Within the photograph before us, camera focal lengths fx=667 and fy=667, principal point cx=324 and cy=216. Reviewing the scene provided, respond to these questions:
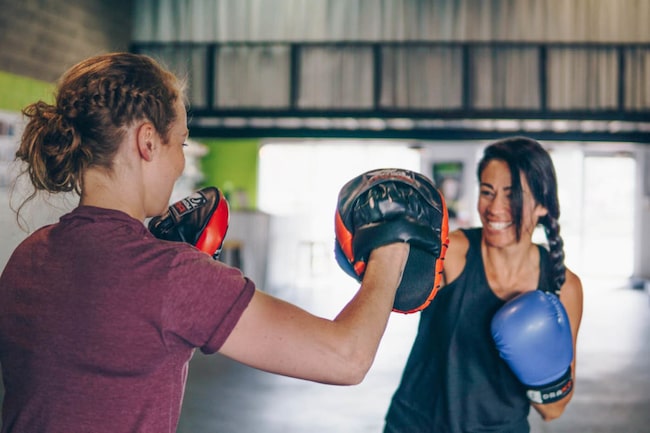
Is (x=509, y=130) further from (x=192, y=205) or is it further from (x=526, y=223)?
(x=192, y=205)

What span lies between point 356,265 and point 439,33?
20.7 feet

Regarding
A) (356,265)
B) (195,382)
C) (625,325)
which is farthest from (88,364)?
(625,325)

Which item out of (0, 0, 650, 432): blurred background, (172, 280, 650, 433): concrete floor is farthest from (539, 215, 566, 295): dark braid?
(0, 0, 650, 432): blurred background

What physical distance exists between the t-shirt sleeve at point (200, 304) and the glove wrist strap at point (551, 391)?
1.07m

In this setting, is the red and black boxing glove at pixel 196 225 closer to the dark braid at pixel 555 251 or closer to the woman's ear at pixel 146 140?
the woman's ear at pixel 146 140

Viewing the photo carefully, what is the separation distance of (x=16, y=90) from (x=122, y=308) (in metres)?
5.03

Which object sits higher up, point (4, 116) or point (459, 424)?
point (4, 116)

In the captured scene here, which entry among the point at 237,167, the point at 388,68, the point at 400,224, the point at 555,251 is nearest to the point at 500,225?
the point at 555,251

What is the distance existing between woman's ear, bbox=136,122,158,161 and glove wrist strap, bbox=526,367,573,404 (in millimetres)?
1158

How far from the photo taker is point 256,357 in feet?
2.65

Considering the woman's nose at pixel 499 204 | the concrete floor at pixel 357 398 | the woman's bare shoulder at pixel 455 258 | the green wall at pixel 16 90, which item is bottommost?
the concrete floor at pixel 357 398

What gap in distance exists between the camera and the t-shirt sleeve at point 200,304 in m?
0.78

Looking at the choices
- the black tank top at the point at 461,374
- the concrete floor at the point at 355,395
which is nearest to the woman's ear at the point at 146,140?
the black tank top at the point at 461,374

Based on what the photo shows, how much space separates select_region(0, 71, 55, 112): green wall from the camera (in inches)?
198
